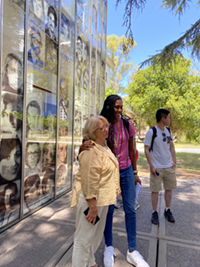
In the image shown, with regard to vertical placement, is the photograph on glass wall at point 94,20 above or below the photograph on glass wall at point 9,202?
above

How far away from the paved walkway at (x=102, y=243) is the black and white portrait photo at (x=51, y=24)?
3558 mm

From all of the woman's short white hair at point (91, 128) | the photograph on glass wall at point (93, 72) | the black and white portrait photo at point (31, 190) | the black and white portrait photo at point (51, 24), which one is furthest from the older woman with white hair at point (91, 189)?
the photograph on glass wall at point (93, 72)

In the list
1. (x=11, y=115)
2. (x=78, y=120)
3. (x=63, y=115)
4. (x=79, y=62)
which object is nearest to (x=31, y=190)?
(x=11, y=115)

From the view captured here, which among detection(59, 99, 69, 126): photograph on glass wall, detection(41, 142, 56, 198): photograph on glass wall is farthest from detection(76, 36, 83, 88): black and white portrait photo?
detection(41, 142, 56, 198): photograph on glass wall

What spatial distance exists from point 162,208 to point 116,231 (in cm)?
136

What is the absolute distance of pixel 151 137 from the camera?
3334mm

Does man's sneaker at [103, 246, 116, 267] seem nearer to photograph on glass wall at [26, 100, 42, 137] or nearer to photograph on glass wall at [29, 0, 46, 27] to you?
photograph on glass wall at [26, 100, 42, 137]

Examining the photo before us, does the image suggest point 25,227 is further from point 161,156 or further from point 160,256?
point 161,156

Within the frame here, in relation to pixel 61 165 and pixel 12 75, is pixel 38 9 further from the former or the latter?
pixel 61 165

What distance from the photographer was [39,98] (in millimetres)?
4020

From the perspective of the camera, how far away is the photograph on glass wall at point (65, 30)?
476 centimetres

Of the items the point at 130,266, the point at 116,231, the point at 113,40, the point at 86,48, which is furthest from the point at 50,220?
the point at 113,40

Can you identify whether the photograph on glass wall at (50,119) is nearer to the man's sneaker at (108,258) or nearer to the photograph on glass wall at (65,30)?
the photograph on glass wall at (65,30)

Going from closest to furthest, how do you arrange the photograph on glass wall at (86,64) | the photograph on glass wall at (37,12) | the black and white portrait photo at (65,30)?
the photograph on glass wall at (37,12), the black and white portrait photo at (65,30), the photograph on glass wall at (86,64)
